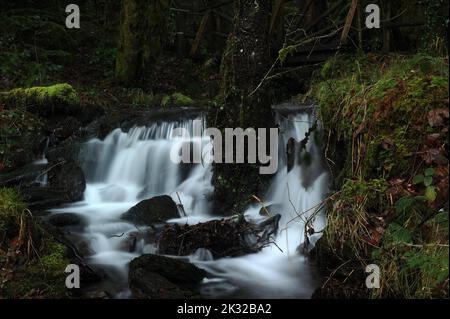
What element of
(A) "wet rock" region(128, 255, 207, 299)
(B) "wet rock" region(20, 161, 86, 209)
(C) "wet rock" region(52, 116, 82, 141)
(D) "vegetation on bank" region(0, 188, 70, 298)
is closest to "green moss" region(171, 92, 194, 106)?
(C) "wet rock" region(52, 116, 82, 141)

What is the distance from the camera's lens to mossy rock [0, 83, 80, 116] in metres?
7.73

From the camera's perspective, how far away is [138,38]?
10.0 meters

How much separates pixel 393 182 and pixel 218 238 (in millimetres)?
1768

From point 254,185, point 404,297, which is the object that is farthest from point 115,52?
point 404,297

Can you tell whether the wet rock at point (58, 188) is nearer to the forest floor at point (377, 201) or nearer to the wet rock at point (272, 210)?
the forest floor at point (377, 201)

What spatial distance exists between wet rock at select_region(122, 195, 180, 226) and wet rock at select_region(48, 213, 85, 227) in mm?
498

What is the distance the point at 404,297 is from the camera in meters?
3.59

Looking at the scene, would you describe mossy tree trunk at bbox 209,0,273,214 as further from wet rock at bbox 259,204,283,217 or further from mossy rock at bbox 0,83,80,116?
mossy rock at bbox 0,83,80,116

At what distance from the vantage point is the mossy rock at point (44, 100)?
7.73 m

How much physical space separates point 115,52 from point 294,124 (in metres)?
6.09

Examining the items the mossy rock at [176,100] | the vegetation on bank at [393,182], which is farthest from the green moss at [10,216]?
the mossy rock at [176,100]
